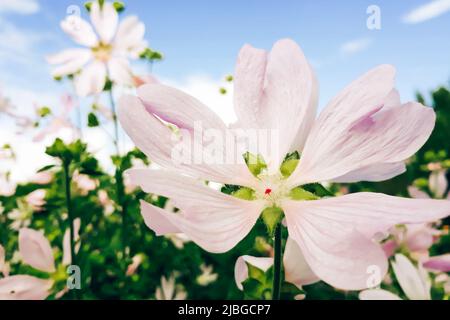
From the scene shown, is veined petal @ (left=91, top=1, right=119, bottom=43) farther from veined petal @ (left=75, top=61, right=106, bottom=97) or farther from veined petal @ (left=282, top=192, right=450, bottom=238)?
veined petal @ (left=282, top=192, right=450, bottom=238)

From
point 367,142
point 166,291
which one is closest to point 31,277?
point 166,291

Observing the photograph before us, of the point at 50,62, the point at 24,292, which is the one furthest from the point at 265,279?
the point at 50,62

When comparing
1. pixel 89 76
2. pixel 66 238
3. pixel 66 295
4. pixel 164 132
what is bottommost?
pixel 66 295

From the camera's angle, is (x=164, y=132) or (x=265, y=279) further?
(x=265, y=279)

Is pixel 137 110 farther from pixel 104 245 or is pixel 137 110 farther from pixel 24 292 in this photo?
pixel 104 245

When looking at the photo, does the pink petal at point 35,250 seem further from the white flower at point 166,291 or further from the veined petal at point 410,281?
the veined petal at point 410,281

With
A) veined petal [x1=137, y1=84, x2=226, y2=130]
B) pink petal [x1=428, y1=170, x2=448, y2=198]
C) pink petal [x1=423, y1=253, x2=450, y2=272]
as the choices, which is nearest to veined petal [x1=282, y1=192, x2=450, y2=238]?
veined petal [x1=137, y1=84, x2=226, y2=130]
